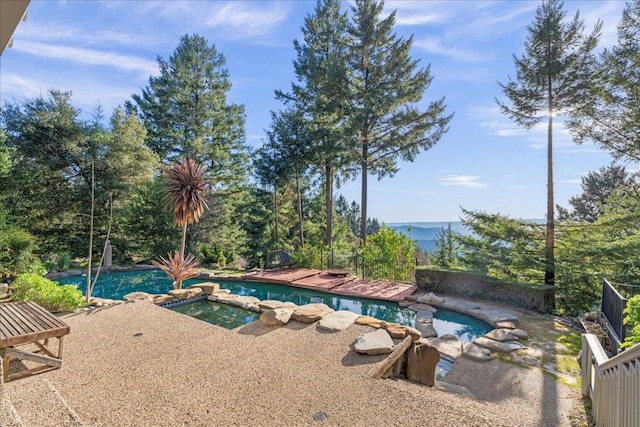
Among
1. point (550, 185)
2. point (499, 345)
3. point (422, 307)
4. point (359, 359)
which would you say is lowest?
point (422, 307)

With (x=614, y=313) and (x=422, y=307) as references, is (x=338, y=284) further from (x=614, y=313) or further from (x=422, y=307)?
(x=614, y=313)

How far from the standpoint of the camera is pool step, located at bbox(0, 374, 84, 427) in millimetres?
2389

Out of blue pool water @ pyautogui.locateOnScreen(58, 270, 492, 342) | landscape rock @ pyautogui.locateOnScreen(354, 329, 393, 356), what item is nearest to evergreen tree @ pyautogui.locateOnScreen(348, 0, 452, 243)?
blue pool water @ pyautogui.locateOnScreen(58, 270, 492, 342)

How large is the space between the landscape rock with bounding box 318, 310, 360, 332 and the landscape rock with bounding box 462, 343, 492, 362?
1813 mm

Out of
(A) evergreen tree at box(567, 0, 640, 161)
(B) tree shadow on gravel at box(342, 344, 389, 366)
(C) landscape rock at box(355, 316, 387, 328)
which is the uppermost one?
(A) evergreen tree at box(567, 0, 640, 161)

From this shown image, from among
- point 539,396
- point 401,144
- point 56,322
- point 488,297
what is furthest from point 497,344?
point 401,144

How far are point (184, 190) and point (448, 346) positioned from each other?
755 cm

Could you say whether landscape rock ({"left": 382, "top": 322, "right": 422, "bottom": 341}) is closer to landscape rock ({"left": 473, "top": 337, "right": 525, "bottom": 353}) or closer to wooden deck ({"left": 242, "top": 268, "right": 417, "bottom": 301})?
landscape rock ({"left": 473, "top": 337, "right": 525, "bottom": 353})

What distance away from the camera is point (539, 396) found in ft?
→ 11.7

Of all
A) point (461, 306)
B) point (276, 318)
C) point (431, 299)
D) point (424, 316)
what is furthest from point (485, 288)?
point (276, 318)

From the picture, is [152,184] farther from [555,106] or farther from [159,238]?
[555,106]

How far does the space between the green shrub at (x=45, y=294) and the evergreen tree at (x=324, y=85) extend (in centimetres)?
993

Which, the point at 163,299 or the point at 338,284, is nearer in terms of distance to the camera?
the point at 163,299

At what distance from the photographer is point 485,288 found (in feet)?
25.8
